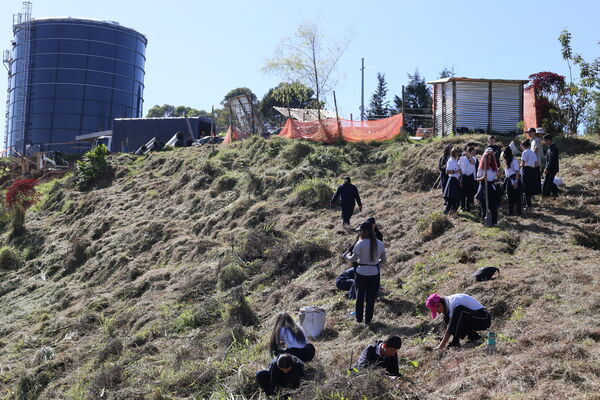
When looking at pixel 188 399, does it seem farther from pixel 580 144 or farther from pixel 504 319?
pixel 580 144

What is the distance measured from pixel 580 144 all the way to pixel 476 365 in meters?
12.8

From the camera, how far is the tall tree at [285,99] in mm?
31648

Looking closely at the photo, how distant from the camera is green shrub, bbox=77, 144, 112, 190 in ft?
92.0

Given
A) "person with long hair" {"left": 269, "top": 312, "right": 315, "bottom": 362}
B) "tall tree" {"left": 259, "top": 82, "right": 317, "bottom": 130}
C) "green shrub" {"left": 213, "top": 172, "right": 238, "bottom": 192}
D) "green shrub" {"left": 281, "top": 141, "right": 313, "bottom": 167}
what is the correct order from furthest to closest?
"tall tree" {"left": 259, "top": 82, "right": 317, "bottom": 130}, "green shrub" {"left": 281, "top": 141, "right": 313, "bottom": 167}, "green shrub" {"left": 213, "top": 172, "right": 238, "bottom": 192}, "person with long hair" {"left": 269, "top": 312, "right": 315, "bottom": 362}

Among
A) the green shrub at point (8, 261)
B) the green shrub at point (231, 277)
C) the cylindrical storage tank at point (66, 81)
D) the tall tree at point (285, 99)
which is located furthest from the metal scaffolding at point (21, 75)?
the green shrub at point (231, 277)

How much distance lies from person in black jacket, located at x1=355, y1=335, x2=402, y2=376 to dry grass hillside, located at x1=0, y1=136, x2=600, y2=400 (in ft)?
0.94

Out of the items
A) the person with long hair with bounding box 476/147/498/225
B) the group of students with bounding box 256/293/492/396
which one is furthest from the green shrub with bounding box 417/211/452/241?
the group of students with bounding box 256/293/492/396

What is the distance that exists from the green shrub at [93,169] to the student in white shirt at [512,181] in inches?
746

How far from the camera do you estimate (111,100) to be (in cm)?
4772

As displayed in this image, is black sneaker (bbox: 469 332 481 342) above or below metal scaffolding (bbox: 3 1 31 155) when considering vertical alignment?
below

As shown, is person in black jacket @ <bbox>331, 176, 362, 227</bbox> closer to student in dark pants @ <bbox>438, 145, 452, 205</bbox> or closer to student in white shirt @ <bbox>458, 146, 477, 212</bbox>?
student in dark pants @ <bbox>438, 145, 452, 205</bbox>

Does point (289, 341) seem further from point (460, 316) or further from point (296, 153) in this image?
point (296, 153)

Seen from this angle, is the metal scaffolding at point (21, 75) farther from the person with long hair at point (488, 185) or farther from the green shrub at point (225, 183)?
the person with long hair at point (488, 185)

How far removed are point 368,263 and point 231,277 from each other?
551cm
